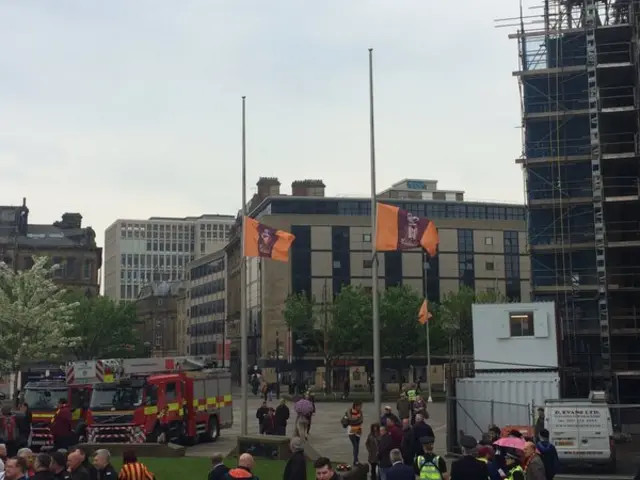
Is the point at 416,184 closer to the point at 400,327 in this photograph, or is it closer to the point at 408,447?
the point at 400,327

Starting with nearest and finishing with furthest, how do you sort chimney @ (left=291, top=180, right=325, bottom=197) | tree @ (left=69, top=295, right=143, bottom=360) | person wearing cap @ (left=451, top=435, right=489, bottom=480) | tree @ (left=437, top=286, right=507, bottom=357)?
person wearing cap @ (left=451, top=435, right=489, bottom=480) → tree @ (left=437, top=286, right=507, bottom=357) → tree @ (left=69, top=295, right=143, bottom=360) → chimney @ (left=291, top=180, right=325, bottom=197)

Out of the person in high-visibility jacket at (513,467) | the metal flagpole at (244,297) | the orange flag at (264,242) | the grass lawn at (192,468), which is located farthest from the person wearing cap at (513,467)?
the metal flagpole at (244,297)

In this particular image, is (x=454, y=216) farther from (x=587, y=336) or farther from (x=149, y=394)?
(x=149, y=394)

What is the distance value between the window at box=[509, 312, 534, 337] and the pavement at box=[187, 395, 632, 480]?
200 inches

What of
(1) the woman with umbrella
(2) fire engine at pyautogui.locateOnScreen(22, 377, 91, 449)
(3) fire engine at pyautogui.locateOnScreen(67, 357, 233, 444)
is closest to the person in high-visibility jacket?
(1) the woman with umbrella

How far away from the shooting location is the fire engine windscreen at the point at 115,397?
29.2m

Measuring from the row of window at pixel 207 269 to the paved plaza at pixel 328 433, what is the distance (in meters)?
61.5

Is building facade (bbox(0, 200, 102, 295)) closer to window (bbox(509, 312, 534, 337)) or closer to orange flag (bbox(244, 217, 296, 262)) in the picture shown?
window (bbox(509, 312, 534, 337))

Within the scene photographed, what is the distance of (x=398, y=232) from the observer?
2569cm

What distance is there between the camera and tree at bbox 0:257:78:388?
5547 centimetres

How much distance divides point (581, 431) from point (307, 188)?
236ft

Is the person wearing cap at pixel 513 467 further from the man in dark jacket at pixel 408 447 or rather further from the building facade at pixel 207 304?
the building facade at pixel 207 304

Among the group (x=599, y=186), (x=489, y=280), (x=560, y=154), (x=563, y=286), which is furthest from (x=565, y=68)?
(x=489, y=280)

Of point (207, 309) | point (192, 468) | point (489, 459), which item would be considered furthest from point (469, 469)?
point (207, 309)
